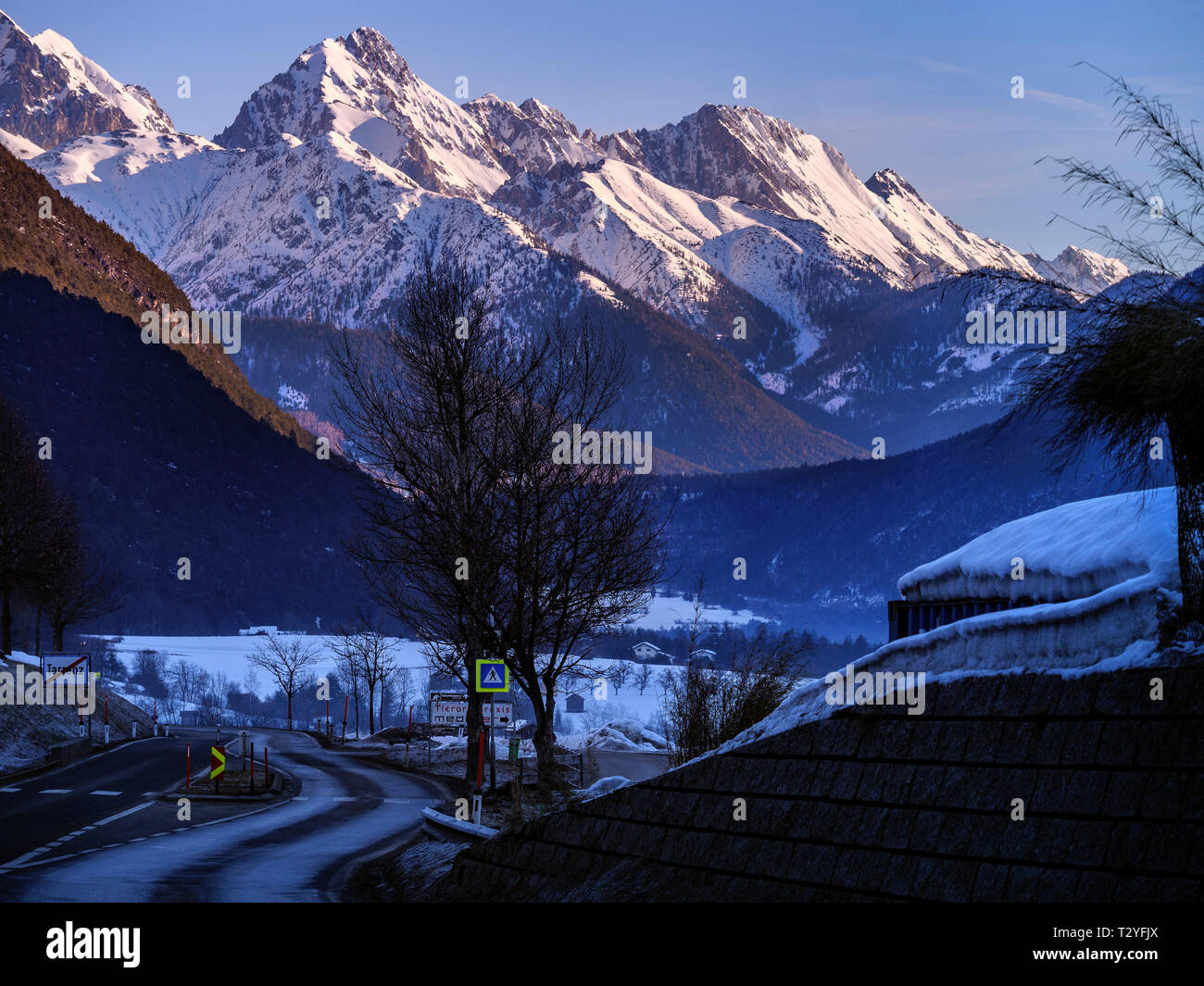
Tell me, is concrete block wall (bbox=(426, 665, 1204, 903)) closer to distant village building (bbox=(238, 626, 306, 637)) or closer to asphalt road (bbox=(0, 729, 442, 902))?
asphalt road (bbox=(0, 729, 442, 902))

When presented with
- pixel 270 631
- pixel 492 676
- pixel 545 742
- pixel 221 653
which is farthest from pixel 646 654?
pixel 492 676

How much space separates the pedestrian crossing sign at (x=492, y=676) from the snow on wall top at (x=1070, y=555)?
25.4 feet

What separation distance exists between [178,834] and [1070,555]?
16.0 meters

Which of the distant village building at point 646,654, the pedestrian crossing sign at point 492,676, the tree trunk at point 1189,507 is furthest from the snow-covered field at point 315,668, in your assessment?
the tree trunk at point 1189,507

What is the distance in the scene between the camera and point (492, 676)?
21.0 m

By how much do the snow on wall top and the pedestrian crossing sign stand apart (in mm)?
7727

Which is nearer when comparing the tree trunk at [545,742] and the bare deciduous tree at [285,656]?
the tree trunk at [545,742]

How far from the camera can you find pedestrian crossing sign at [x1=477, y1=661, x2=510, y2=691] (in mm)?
20875

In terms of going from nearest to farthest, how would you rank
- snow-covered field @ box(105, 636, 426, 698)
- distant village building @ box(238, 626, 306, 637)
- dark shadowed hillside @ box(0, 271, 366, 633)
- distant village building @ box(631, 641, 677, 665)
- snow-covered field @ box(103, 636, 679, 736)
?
snow-covered field @ box(103, 636, 679, 736) → snow-covered field @ box(105, 636, 426, 698) → distant village building @ box(238, 626, 306, 637) → dark shadowed hillside @ box(0, 271, 366, 633) → distant village building @ box(631, 641, 677, 665)

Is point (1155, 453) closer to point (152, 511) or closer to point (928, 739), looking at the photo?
point (928, 739)

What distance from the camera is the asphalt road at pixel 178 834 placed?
606 inches

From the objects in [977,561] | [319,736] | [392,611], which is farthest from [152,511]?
[977,561]

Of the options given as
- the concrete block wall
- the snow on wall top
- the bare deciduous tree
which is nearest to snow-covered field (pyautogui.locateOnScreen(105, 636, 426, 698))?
the bare deciduous tree
